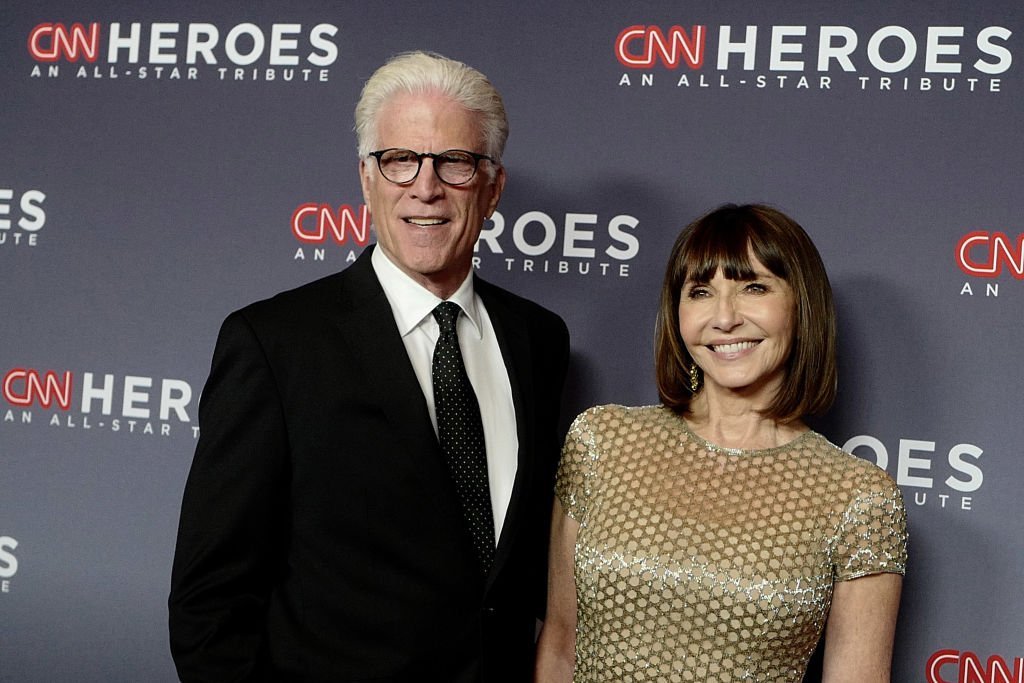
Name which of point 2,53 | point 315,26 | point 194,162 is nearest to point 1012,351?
point 315,26

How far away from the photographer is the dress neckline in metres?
1.69

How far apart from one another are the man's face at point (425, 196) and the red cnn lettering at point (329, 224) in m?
0.72

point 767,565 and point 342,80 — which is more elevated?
point 342,80

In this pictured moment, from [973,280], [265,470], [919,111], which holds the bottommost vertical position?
[265,470]

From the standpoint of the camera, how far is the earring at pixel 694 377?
70.0 inches

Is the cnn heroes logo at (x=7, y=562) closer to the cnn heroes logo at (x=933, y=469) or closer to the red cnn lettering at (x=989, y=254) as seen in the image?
the cnn heroes logo at (x=933, y=469)

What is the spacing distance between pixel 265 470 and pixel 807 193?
1.27m

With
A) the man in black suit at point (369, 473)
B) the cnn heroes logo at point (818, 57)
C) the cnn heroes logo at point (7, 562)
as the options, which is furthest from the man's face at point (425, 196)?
the cnn heroes logo at point (7, 562)

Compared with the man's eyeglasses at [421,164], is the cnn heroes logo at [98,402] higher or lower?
lower

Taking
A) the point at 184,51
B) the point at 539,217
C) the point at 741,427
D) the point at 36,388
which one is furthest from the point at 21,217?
the point at 741,427

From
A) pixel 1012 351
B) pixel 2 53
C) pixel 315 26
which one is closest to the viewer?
pixel 1012 351

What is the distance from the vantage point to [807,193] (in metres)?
2.16

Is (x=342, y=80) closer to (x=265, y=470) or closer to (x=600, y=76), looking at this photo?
(x=600, y=76)

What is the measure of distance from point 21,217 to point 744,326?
5.98 ft
